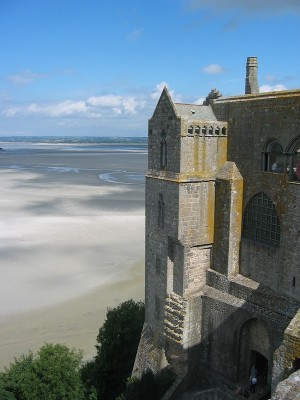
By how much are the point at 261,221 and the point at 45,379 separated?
534 inches

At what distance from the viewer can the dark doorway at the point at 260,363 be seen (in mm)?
21439

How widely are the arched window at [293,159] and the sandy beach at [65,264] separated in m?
19.8

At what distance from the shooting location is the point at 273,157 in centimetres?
2055

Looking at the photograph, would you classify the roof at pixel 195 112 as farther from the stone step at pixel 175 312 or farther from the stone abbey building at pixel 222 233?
the stone step at pixel 175 312

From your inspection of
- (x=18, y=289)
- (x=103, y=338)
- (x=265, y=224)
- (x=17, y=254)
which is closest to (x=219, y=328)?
(x=265, y=224)

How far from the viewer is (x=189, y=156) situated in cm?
2178

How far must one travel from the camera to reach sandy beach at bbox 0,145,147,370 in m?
33.7

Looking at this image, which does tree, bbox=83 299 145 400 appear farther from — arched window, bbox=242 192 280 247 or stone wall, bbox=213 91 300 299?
arched window, bbox=242 192 280 247

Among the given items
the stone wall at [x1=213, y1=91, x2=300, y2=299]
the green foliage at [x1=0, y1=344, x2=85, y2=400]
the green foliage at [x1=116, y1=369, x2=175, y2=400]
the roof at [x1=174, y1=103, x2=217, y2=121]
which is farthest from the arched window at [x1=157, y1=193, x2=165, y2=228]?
the green foliage at [x1=0, y1=344, x2=85, y2=400]

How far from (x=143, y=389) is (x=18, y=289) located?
20.9 metres

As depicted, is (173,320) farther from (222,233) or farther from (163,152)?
(163,152)

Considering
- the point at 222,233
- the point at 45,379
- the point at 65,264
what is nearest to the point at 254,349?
the point at 222,233

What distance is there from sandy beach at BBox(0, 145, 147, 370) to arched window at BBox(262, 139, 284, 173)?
752 inches

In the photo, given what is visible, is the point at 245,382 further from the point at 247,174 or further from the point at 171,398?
the point at 247,174
